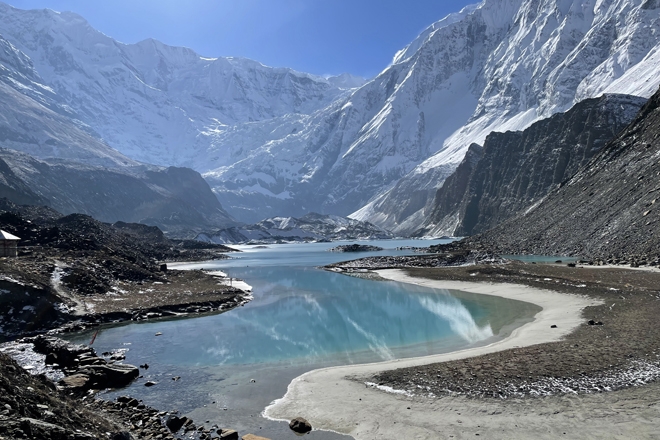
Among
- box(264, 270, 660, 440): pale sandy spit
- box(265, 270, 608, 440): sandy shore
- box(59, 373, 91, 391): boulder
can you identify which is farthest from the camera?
box(59, 373, 91, 391): boulder

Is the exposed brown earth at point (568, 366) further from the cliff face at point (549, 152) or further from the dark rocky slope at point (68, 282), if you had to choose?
the cliff face at point (549, 152)

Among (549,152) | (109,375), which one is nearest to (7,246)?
(109,375)

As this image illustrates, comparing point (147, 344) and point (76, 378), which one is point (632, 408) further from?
point (147, 344)

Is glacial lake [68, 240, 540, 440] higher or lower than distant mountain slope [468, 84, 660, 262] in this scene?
lower

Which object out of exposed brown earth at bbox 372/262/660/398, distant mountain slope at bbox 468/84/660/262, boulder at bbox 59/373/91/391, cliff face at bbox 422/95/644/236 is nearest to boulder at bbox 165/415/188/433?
boulder at bbox 59/373/91/391

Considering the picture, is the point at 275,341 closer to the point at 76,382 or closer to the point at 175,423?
the point at 76,382

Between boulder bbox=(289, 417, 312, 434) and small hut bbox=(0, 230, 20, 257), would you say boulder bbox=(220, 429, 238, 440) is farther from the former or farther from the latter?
small hut bbox=(0, 230, 20, 257)

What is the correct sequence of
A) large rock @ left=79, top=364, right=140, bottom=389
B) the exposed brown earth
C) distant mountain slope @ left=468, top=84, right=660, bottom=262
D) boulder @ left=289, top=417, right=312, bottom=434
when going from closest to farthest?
boulder @ left=289, top=417, right=312, bottom=434 → the exposed brown earth → large rock @ left=79, top=364, right=140, bottom=389 → distant mountain slope @ left=468, top=84, right=660, bottom=262

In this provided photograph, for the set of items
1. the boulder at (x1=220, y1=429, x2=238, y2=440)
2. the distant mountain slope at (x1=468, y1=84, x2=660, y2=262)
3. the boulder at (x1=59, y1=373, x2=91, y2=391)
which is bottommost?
the boulder at (x1=59, y1=373, x2=91, y2=391)

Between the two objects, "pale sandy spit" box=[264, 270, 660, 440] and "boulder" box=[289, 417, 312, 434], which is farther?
"boulder" box=[289, 417, 312, 434]
